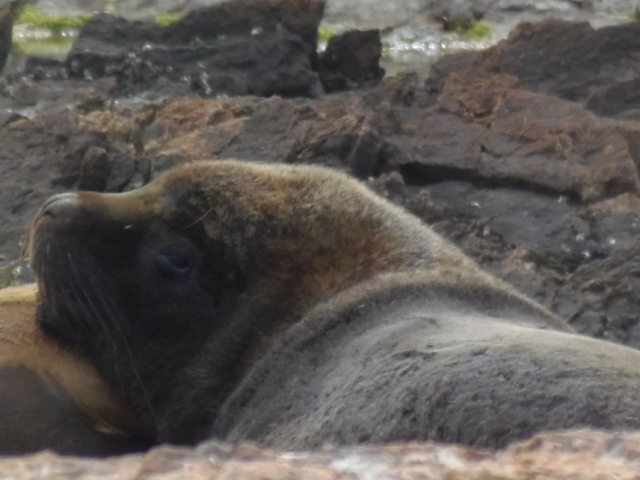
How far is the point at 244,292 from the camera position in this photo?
251 cm

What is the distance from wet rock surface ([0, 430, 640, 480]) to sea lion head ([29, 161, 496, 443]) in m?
1.34

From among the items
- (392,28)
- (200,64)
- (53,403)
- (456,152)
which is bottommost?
(53,403)

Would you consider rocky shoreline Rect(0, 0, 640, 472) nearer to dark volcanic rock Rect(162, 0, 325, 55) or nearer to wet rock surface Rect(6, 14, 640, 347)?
wet rock surface Rect(6, 14, 640, 347)

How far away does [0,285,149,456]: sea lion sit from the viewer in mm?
2441

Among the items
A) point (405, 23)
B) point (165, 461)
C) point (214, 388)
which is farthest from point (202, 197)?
point (405, 23)

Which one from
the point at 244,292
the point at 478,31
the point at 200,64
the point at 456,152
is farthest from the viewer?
the point at 478,31

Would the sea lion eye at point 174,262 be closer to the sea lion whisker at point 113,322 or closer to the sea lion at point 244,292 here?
the sea lion at point 244,292

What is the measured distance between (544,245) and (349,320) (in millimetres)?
2300

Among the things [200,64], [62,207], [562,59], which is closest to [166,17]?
[200,64]

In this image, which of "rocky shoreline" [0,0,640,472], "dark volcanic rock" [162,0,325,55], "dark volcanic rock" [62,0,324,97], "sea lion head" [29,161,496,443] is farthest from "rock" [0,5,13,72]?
"sea lion head" [29,161,496,443]

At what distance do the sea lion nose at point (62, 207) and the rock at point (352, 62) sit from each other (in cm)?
487

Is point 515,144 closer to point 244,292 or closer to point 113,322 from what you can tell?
point 244,292

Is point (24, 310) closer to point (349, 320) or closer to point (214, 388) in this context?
point (214, 388)

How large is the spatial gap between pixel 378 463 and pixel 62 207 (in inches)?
69.3
